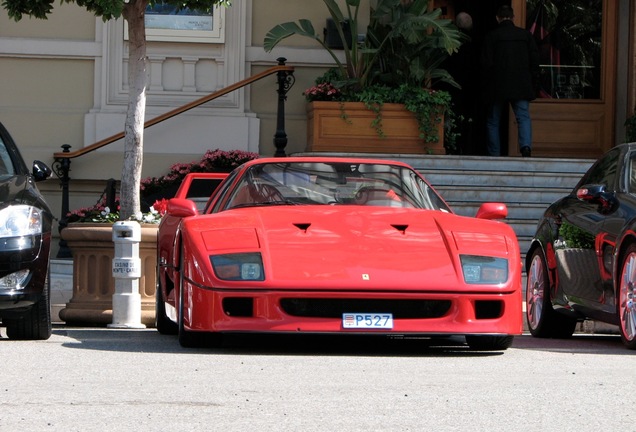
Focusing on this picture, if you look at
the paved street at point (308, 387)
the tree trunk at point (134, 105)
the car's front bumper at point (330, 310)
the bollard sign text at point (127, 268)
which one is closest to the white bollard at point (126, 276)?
the bollard sign text at point (127, 268)

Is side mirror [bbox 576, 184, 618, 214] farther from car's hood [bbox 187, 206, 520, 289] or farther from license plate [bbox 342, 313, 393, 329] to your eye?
license plate [bbox 342, 313, 393, 329]

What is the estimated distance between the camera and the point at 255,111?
63.8 feet

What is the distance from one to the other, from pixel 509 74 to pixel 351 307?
421 inches

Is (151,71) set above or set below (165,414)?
above

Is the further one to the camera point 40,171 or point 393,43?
point 393,43

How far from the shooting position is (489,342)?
8859 mm

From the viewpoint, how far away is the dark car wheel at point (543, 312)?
11039mm

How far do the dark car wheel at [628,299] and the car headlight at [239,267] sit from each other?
249 cm

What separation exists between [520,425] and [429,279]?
2.71 m

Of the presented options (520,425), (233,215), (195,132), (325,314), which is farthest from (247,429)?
(195,132)

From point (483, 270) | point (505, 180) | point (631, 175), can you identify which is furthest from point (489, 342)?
point (505, 180)

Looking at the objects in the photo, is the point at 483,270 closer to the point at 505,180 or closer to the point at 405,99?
A: the point at 505,180

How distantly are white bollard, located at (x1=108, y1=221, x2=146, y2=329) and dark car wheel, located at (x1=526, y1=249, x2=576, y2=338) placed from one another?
118 inches

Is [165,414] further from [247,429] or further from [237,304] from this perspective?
[237,304]
